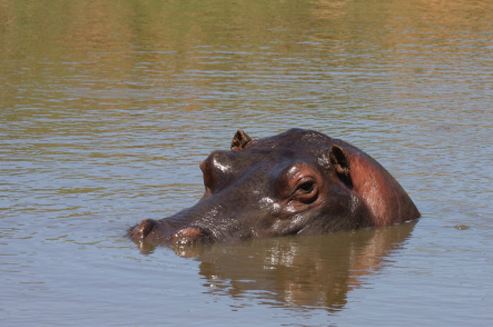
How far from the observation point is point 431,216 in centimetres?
1158

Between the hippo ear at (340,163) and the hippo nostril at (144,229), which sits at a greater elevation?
the hippo ear at (340,163)

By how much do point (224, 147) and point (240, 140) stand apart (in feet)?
11.6

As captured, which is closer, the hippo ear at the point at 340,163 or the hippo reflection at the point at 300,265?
the hippo reflection at the point at 300,265

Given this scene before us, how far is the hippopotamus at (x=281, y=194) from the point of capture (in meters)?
10.0

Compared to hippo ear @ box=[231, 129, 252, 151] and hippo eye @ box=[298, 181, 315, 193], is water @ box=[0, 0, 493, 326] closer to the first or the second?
hippo eye @ box=[298, 181, 315, 193]

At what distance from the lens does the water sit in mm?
8602

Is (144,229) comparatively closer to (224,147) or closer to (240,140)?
(240,140)

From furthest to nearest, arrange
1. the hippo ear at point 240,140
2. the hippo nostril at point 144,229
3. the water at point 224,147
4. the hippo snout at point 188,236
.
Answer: the hippo ear at point 240,140 → the hippo nostril at point 144,229 → the hippo snout at point 188,236 → the water at point 224,147

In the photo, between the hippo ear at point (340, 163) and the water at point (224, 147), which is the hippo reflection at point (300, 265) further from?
the hippo ear at point (340, 163)

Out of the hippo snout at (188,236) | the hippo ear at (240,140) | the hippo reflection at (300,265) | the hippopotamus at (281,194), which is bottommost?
the hippo reflection at (300,265)

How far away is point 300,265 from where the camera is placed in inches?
387

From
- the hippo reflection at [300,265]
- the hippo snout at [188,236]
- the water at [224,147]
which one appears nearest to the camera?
the water at [224,147]

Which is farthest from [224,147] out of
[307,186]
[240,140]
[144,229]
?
[144,229]

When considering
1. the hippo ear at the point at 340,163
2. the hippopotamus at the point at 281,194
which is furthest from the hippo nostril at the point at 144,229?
the hippo ear at the point at 340,163
